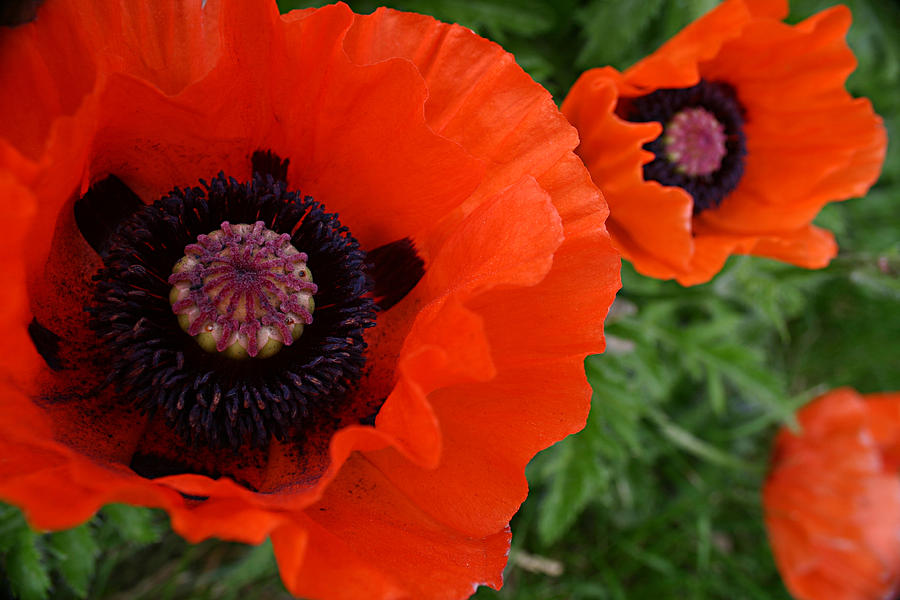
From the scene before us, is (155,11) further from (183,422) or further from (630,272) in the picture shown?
(630,272)

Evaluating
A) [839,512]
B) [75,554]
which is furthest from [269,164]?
[839,512]

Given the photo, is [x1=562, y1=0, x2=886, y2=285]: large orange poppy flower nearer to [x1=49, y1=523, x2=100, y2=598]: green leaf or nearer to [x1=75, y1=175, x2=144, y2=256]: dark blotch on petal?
[x1=75, y1=175, x2=144, y2=256]: dark blotch on petal

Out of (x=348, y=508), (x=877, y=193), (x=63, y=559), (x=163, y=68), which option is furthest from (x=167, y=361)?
(x=877, y=193)

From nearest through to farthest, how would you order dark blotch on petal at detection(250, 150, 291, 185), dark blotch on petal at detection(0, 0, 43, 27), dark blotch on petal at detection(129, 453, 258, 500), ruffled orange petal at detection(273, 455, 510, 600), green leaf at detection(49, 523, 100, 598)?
ruffled orange petal at detection(273, 455, 510, 600) → dark blotch on petal at detection(0, 0, 43, 27) → dark blotch on petal at detection(129, 453, 258, 500) → dark blotch on petal at detection(250, 150, 291, 185) → green leaf at detection(49, 523, 100, 598)

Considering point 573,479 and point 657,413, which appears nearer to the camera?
point 573,479

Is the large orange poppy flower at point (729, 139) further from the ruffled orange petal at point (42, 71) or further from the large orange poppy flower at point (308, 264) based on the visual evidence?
the ruffled orange petal at point (42, 71)

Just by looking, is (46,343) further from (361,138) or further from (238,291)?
(361,138)

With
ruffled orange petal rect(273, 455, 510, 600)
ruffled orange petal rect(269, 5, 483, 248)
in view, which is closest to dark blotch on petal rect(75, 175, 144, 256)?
ruffled orange petal rect(269, 5, 483, 248)

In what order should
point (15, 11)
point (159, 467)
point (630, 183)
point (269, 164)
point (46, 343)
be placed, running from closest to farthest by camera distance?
point (15, 11)
point (46, 343)
point (159, 467)
point (269, 164)
point (630, 183)
